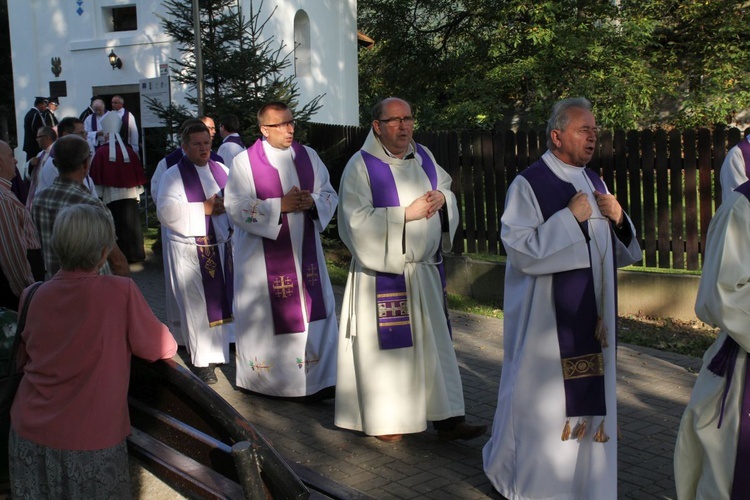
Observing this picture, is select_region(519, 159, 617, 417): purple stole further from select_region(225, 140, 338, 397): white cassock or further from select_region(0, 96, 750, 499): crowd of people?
select_region(225, 140, 338, 397): white cassock

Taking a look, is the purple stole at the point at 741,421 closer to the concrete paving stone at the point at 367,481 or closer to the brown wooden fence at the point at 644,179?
the concrete paving stone at the point at 367,481

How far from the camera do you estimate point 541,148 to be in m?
10.0

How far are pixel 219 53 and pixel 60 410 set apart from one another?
9277 mm

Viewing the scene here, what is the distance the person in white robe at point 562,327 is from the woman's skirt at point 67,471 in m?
1.99

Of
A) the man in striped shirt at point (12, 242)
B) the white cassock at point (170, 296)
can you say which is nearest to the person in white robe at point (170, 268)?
the white cassock at point (170, 296)

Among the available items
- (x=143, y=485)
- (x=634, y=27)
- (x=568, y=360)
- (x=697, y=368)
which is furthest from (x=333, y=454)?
(x=634, y=27)

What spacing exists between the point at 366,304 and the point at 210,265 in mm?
2328

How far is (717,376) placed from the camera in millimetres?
3725

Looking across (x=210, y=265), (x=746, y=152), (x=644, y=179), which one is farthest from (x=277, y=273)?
(x=644, y=179)

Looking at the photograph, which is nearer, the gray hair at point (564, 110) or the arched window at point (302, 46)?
the gray hair at point (564, 110)

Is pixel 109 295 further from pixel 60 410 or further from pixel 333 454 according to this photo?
pixel 333 454

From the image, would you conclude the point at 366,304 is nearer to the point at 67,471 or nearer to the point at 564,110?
the point at 564,110

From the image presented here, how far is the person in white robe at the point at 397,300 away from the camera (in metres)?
5.48

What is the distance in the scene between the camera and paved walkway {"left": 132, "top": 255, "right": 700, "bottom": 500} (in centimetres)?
491
